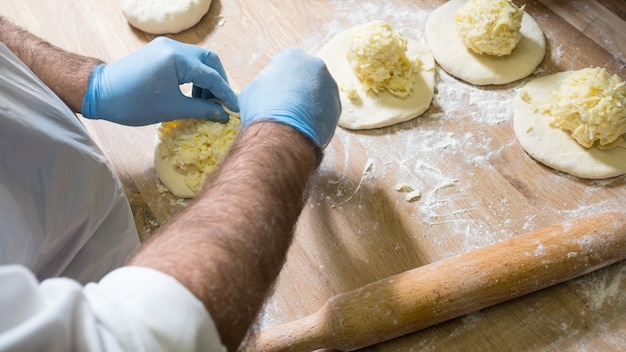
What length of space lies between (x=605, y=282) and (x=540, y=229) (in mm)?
203

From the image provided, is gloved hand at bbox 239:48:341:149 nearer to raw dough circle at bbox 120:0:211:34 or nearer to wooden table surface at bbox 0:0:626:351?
wooden table surface at bbox 0:0:626:351

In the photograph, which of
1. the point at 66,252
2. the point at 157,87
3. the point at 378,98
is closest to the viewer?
the point at 66,252

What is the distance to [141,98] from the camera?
1475mm

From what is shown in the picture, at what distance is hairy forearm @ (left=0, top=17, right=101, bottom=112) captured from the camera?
151cm

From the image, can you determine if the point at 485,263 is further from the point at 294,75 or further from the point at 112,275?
the point at 112,275

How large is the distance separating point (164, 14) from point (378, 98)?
2.58 feet

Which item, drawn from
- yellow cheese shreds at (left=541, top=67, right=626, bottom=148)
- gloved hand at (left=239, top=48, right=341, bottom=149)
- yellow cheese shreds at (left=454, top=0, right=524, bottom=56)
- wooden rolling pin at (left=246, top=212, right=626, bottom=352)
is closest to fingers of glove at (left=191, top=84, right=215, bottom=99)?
gloved hand at (left=239, top=48, right=341, bottom=149)

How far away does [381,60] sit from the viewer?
166 centimetres

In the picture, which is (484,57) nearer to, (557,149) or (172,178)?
(557,149)

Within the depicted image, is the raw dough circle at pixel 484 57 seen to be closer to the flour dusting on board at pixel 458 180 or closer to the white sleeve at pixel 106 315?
the flour dusting on board at pixel 458 180

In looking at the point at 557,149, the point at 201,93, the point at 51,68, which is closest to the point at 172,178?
the point at 201,93

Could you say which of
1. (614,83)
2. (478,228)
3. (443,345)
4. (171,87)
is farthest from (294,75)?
(614,83)

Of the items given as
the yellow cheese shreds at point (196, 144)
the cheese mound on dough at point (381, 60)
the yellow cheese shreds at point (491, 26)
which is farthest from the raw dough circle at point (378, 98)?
the yellow cheese shreds at point (196, 144)

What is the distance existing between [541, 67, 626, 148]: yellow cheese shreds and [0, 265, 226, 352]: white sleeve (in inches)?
48.1
